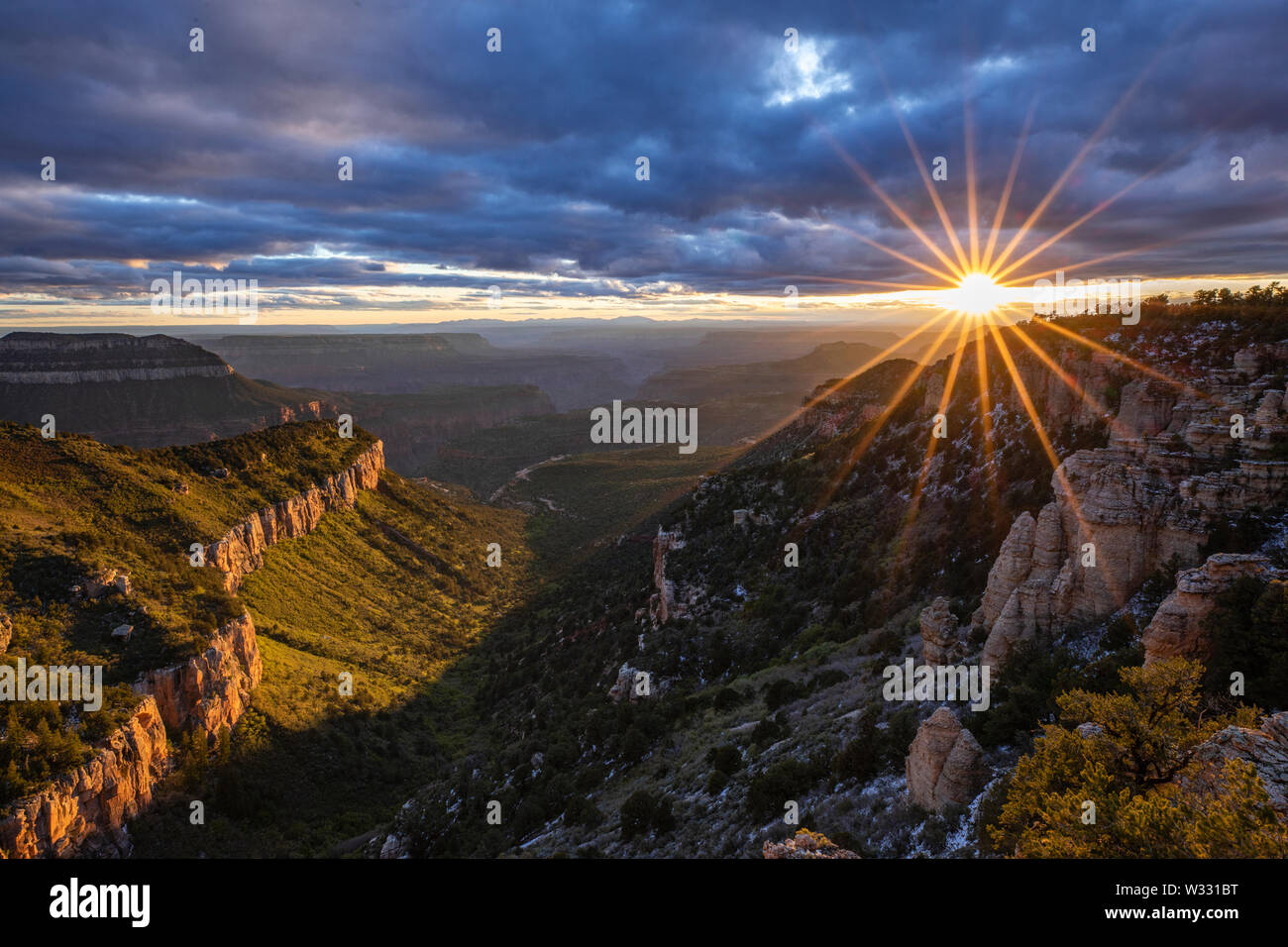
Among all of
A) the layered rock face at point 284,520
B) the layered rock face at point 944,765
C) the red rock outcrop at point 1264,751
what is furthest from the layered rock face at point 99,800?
the red rock outcrop at point 1264,751

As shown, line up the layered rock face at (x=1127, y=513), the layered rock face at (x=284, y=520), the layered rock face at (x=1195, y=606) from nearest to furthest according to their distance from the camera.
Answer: the layered rock face at (x=1195, y=606) → the layered rock face at (x=1127, y=513) → the layered rock face at (x=284, y=520)

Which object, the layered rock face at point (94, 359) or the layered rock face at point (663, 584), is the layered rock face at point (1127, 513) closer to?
the layered rock face at point (663, 584)

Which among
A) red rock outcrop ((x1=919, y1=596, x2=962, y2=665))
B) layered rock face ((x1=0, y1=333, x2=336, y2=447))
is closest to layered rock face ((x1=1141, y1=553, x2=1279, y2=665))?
red rock outcrop ((x1=919, y1=596, x2=962, y2=665))

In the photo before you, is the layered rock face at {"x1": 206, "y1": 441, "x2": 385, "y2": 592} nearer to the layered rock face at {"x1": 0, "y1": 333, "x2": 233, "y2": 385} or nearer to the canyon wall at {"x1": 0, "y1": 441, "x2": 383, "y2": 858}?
the canyon wall at {"x1": 0, "y1": 441, "x2": 383, "y2": 858}

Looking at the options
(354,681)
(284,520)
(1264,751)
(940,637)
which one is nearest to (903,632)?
(940,637)

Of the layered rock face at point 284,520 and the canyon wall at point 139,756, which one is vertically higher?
the layered rock face at point 284,520

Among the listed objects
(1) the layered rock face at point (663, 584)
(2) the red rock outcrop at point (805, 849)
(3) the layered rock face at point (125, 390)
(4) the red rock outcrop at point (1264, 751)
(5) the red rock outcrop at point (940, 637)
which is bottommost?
(1) the layered rock face at point (663, 584)

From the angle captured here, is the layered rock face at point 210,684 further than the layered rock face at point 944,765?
Yes
